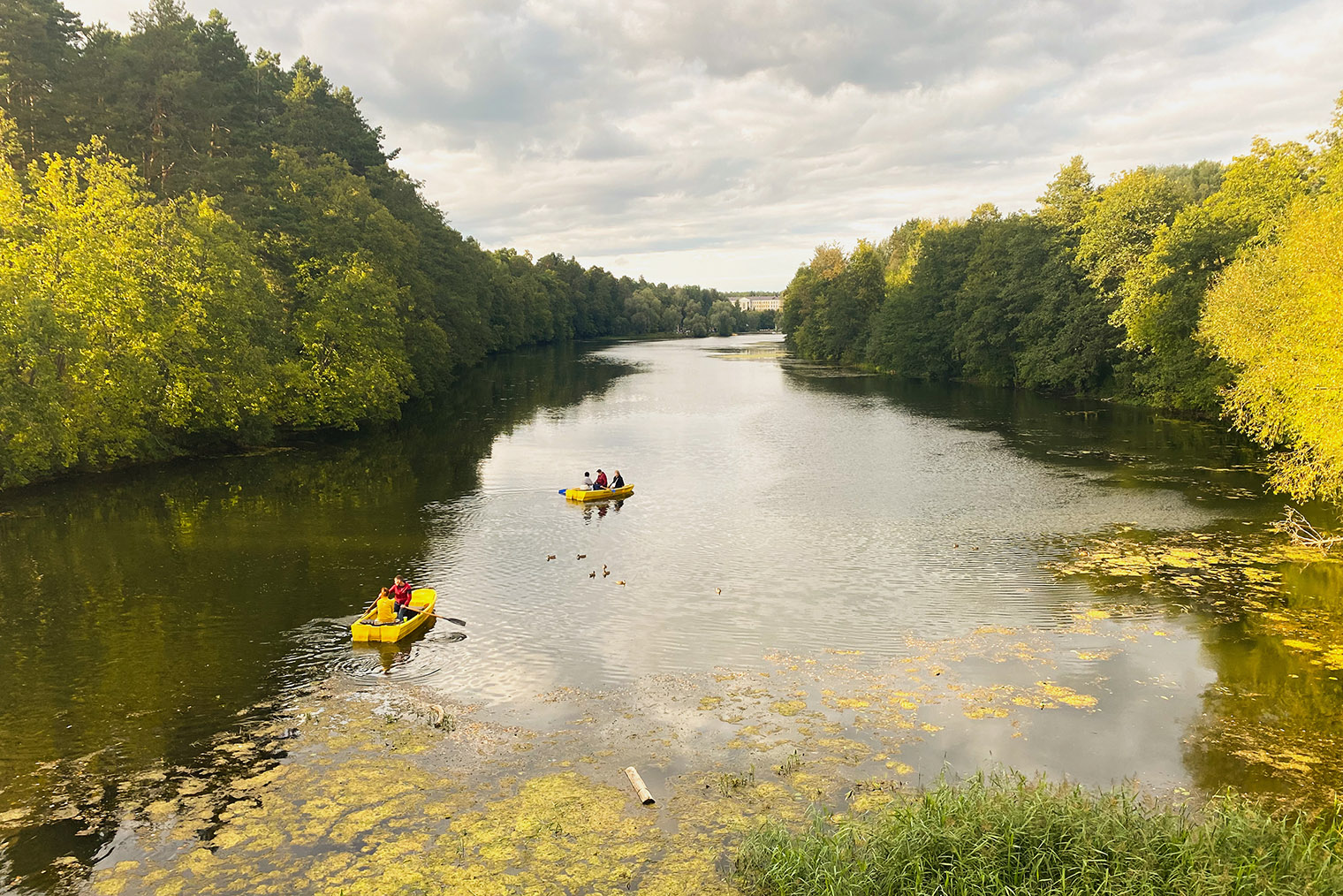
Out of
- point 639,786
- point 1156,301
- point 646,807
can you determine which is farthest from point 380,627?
point 1156,301

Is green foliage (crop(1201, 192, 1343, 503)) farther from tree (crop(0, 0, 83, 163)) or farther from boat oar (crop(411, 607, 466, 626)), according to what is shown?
tree (crop(0, 0, 83, 163))

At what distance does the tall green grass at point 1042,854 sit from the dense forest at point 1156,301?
18.1 m

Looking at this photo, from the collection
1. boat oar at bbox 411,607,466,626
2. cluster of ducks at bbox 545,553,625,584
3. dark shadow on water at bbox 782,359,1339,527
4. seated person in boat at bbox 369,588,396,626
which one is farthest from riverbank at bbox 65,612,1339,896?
dark shadow on water at bbox 782,359,1339,527

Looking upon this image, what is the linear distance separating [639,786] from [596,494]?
21138 millimetres

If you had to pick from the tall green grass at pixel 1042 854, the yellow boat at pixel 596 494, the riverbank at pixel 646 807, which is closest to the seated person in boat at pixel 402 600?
the riverbank at pixel 646 807

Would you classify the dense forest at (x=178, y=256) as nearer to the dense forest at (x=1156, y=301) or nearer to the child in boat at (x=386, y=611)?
the child in boat at (x=386, y=611)

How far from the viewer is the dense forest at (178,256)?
3325 cm

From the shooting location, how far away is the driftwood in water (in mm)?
23766

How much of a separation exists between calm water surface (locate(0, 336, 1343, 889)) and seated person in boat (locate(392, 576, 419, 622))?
0.87 m

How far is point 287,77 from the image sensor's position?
247ft

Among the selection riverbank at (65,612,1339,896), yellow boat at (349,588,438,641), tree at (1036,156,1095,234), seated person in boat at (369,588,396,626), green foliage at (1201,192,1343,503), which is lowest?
Result: riverbank at (65,612,1339,896)

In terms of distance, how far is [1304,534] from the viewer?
25.6 metres

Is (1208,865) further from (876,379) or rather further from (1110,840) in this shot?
(876,379)

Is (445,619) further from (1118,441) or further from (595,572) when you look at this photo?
(1118,441)
